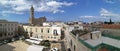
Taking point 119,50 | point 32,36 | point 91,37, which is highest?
point 119,50

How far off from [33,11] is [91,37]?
42.6 meters

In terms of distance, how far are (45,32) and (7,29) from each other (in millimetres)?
11385

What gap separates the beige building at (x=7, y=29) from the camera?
4716 centimetres

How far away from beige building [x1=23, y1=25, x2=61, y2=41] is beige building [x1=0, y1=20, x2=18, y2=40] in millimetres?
3135

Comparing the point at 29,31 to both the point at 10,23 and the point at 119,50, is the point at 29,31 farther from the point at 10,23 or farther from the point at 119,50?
the point at 119,50

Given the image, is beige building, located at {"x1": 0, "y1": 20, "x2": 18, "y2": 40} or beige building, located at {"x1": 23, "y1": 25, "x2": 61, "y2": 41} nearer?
beige building, located at {"x1": 23, "y1": 25, "x2": 61, "y2": 41}

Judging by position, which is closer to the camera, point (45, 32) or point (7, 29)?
point (45, 32)

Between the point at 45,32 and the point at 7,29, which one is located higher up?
the point at 7,29

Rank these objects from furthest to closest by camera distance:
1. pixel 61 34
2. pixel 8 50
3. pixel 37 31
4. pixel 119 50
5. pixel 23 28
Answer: pixel 23 28
pixel 37 31
pixel 61 34
pixel 8 50
pixel 119 50

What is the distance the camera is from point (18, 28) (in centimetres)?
5441

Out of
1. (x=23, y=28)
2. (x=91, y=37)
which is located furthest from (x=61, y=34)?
(x=91, y=37)

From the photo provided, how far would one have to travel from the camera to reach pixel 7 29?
4966 centimetres

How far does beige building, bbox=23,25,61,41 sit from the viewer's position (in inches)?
1768

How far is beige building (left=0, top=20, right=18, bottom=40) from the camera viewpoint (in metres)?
47.2
